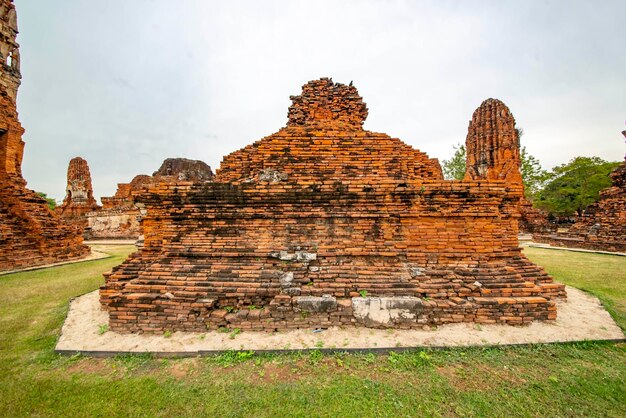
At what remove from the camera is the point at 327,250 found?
14.1ft

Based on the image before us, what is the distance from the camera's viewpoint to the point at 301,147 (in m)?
5.07

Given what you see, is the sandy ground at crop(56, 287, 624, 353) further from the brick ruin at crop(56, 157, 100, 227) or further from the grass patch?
the brick ruin at crop(56, 157, 100, 227)

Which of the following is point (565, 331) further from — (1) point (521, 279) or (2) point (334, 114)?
(2) point (334, 114)

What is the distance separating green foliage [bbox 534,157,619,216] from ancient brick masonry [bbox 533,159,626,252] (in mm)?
16432

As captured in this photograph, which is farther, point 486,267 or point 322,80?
point 322,80

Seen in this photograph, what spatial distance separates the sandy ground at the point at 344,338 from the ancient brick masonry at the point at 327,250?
14 cm

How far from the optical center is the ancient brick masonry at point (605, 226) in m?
11.7

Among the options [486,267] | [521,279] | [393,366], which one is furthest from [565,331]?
[393,366]

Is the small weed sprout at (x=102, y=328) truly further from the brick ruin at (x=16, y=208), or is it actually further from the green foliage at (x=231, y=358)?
the brick ruin at (x=16, y=208)

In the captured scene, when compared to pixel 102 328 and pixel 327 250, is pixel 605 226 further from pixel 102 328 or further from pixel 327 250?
pixel 102 328

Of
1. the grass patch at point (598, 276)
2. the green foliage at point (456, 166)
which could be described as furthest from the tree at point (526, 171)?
the grass patch at point (598, 276)

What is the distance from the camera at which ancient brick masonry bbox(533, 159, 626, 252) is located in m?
11.7

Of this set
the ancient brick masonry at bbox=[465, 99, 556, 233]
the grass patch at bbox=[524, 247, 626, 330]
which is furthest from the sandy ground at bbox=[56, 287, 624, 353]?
the ancient brick masonry at bbox=[465, 99, 556, 233]

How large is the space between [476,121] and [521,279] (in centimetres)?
1804
